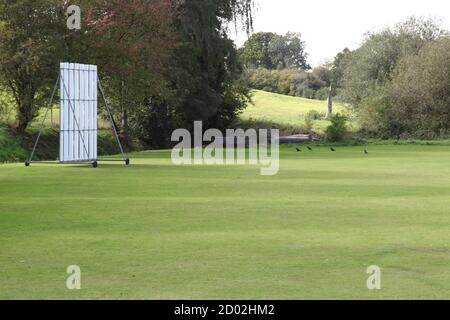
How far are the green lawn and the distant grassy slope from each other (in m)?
36.2

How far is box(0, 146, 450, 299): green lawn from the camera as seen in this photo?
8.52 meters

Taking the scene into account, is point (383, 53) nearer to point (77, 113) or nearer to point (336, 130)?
point (336, 130)

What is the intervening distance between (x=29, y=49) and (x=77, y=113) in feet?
20.4

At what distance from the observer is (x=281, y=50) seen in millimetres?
126375

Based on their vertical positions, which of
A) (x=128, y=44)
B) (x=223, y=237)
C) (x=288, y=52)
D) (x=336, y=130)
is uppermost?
(x=288, y=52)

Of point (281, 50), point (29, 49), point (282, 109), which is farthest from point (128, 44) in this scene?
point (281, 50)

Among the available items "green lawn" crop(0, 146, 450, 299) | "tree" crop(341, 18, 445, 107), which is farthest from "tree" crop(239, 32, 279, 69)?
"green lawn" crop(0, 146, 450, 299)

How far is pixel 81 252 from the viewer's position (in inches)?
410

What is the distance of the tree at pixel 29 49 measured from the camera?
32.8 metres

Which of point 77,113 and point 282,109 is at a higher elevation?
point 282,109

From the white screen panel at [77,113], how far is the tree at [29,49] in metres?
5.08

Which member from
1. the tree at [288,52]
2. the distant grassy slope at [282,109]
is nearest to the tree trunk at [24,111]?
the distant grassy slope at [282,109]

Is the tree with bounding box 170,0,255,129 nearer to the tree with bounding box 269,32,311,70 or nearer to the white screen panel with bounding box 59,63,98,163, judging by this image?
the white screen panel with bounding box 59,63,98,163

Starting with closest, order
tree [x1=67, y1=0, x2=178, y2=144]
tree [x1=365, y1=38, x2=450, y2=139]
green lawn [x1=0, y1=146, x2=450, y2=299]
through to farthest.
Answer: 1. green lawn [x1=0, y1=146, x2=450, y2=299]
2. tree [x1=67, y1=0, x2=178, y2=144]
3. tree [x1=365, y1=38, x2=450, y2=139]
